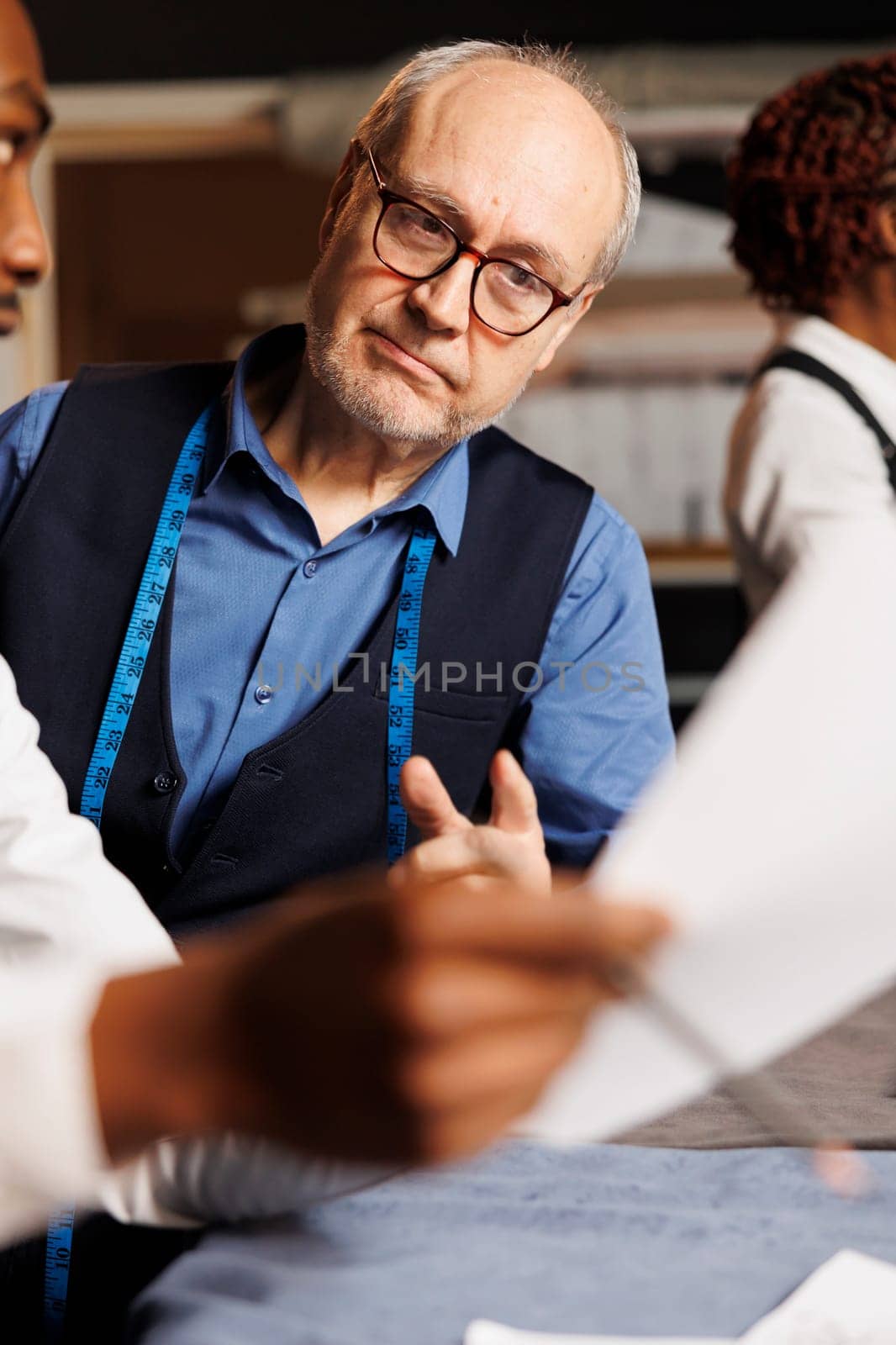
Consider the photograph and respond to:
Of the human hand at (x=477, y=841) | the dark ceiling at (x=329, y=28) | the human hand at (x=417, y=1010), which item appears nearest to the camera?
the human hand at (x=417, y=1010)

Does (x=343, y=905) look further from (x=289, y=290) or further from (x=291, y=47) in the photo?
(x=289, y=290)

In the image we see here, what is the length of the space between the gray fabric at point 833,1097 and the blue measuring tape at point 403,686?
51 cm

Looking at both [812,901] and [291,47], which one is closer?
[812,901]

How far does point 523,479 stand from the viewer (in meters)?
1.82

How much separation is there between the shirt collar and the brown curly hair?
67 centimetres

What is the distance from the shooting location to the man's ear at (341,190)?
1.75 meters

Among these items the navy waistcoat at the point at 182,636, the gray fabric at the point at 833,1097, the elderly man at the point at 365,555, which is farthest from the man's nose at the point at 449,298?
→ the gray fabric at the point at 833,1097

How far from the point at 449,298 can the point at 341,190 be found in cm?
33

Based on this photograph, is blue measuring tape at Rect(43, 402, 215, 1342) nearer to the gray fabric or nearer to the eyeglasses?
the eyeglasses

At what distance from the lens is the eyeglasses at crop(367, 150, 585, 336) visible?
1.58 meters

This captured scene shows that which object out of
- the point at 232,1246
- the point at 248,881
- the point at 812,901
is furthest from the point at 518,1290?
Answer: the point at 248,881

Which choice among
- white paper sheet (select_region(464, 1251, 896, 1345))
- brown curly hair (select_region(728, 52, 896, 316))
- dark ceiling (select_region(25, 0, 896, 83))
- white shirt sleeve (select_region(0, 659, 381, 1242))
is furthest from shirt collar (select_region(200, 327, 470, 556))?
dark ceiling (select_region(25, 0, 896, 83))

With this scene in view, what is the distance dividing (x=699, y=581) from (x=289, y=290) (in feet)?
6.27

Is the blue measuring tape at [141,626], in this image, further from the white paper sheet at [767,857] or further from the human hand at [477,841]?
the white paper sheet at [767,857]
